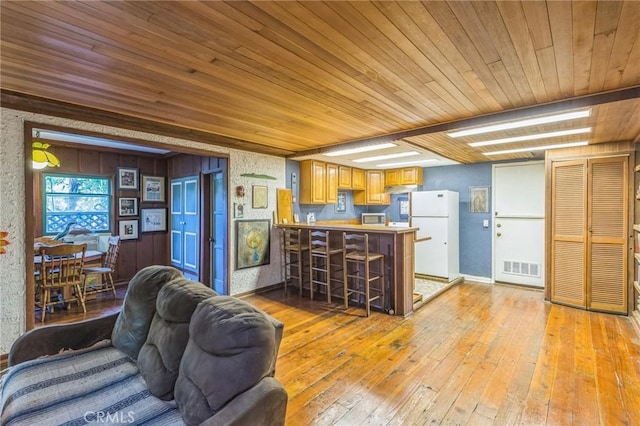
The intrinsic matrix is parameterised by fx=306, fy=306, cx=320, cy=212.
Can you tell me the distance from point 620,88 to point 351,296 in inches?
141

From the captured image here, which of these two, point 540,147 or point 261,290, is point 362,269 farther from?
point 540,147

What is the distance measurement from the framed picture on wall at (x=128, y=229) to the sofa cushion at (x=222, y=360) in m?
4.93

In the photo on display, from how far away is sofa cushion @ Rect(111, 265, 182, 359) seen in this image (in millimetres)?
1928

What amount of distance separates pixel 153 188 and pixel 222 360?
5430mm

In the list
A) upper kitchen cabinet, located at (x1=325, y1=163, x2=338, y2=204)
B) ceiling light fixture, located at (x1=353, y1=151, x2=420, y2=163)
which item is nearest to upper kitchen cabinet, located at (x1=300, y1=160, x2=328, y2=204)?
upper kitchen cabinet, located at (x1=325, y1=163, x2=338, y2=204)

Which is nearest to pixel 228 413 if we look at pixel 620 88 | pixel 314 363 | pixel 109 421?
pixel 109 421

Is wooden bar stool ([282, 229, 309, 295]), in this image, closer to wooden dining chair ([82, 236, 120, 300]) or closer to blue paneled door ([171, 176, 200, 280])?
blue paneled door ([171, 176, 200, 280])

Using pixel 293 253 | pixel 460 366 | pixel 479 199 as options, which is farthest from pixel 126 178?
pixel 479 199

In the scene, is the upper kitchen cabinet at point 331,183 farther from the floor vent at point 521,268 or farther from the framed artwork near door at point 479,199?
the floor vent at point 521,268

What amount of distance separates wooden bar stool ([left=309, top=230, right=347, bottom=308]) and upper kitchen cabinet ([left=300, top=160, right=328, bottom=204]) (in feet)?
3.28

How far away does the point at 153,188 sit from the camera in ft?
19.2

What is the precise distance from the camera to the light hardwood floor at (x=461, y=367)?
207 cm

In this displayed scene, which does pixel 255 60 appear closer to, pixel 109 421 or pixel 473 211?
pixel 109 421

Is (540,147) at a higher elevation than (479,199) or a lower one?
higher
